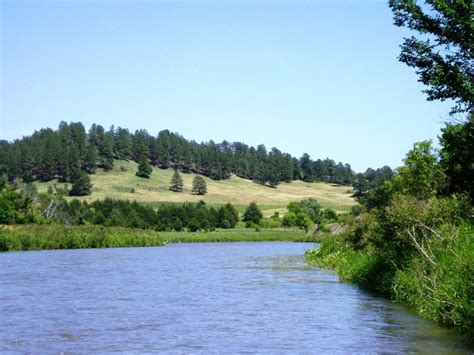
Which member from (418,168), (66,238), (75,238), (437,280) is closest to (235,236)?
(75,238)

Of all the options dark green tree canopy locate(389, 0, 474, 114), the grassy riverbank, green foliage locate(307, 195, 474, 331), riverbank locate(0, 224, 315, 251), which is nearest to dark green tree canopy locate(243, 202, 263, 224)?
the grassy riverbank

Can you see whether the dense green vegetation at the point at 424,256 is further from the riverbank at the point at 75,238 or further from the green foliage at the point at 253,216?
the green foliage at the point at 253,216

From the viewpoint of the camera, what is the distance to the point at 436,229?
26297 millimetres

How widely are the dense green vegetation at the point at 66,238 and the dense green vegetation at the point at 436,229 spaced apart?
44996 mm

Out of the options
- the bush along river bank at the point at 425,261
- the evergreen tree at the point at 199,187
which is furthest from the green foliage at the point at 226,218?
the bush along river bank at the point at 425,261

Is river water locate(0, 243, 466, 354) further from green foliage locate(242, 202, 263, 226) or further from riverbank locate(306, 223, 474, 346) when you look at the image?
green foliage locate(242, 202, 263, 226)

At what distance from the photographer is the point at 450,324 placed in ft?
69.2

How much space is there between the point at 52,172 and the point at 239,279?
157m

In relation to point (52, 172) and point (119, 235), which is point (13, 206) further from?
point (52, 172)

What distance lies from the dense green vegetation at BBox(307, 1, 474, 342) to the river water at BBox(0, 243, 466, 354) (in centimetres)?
94

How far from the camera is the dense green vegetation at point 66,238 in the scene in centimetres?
7665

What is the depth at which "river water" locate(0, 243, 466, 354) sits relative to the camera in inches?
744

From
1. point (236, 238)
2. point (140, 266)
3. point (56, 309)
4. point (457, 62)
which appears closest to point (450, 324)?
point (457, 62)

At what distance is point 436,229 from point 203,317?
944cm
